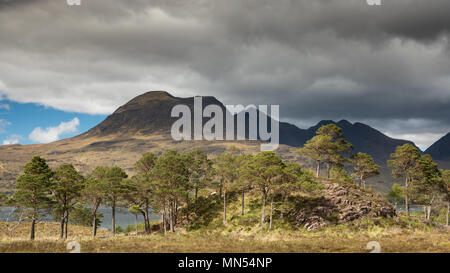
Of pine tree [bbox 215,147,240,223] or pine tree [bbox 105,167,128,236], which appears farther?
pine tree [bbox 215,147,240,223]

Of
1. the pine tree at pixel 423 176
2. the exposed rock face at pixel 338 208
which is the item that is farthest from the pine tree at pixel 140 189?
Result: the pine tree at pixel 423 176

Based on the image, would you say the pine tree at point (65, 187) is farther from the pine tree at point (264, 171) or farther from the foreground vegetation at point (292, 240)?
the pine tree at point (264, 171)

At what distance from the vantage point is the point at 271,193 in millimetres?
53781

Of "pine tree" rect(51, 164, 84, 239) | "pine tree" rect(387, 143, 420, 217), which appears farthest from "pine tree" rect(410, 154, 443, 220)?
"pine tree" rect(51, 164, 84, 239)

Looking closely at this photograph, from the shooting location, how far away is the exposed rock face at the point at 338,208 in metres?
48.4

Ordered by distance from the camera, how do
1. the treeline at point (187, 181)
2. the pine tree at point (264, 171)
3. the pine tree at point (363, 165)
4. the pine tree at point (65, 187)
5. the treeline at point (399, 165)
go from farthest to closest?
the pine tree at point (363, 165) → the treeline at point (399, 165) → the pine tree at point (65, 187) → the treeline at point (187, 181) → the pine tree at point (264, 171)

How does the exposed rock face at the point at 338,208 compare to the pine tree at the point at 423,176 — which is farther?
the pine tree at the point at 423,176

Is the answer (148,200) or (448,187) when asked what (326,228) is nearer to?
(148,200)

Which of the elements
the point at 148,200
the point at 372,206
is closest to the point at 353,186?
the point at 372,206

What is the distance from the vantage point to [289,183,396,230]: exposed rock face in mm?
48375

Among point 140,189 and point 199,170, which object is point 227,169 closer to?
point 199,170

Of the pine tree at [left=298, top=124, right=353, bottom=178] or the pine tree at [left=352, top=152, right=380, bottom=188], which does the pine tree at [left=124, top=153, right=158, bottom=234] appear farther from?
the pine tree at [left=352, top=152, right=380, bottom=188]

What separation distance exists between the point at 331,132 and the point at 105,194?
5058cm
